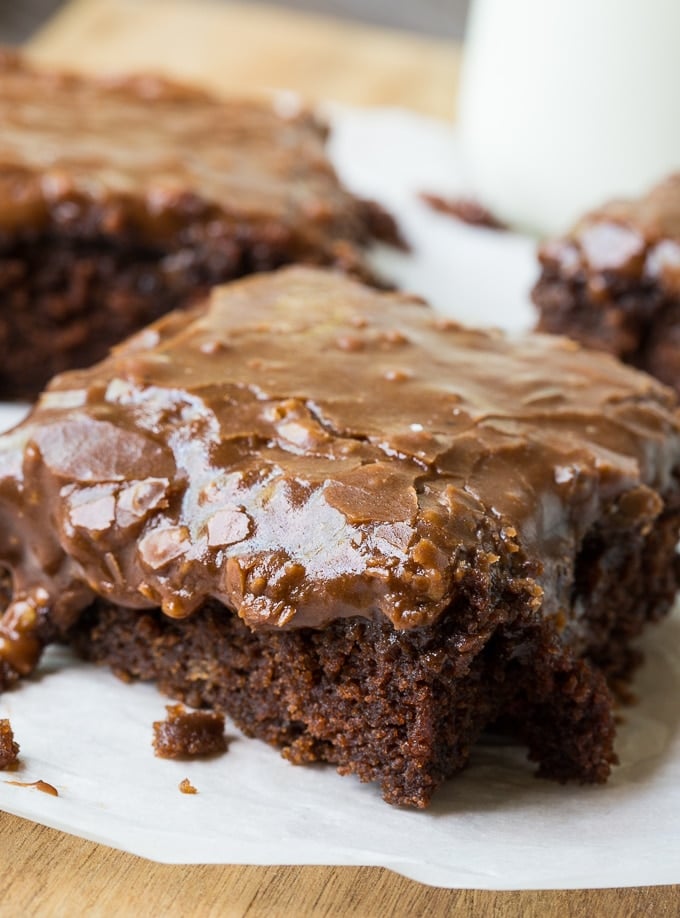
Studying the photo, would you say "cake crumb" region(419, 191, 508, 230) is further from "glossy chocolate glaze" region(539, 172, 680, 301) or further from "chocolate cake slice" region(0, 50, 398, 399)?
"glossy chocolate glaze" region(539, 172, 680, 301)

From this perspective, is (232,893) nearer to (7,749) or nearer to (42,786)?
(42,786)

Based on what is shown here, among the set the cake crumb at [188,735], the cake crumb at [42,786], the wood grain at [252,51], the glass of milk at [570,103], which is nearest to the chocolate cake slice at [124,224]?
the glass of milk at [570,103]

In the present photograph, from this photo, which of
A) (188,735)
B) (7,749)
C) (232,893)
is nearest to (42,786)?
(7,749)

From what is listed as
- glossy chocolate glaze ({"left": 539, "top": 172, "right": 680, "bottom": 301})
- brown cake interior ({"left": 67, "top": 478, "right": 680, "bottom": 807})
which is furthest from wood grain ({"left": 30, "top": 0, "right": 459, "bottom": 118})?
brown cake interior ({"left": 67, "top": 478, "right": 680, "bottom": 807})

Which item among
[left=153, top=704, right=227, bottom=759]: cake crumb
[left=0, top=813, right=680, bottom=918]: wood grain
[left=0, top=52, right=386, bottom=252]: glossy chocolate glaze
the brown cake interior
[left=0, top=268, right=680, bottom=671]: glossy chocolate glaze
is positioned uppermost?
[left=0, top=268, right=680, bottom=671]: glossy chocolate glaze

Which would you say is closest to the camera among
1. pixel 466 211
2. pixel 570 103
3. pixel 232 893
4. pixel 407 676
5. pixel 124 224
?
pixel 232 893

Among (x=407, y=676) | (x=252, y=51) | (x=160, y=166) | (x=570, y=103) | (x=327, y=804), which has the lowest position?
(x=252, y=51)

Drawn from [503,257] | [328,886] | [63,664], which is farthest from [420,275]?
[328,886]

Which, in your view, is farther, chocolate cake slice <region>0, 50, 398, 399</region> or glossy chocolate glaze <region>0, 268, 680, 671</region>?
chocolate cake slice <region>0, 50, 398, 399</region>
